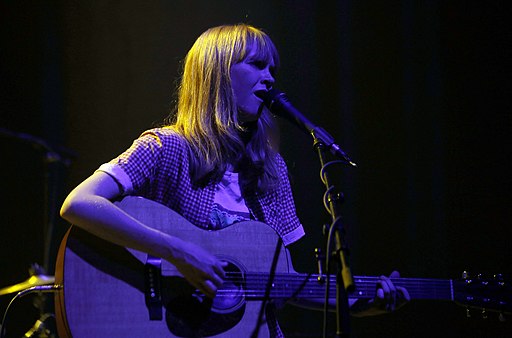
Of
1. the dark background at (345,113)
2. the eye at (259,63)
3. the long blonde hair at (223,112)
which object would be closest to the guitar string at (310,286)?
the long blonde hair at (223,112)

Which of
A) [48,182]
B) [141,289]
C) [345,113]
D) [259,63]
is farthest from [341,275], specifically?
[345,113]

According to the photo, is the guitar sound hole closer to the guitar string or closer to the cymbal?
the guitar string

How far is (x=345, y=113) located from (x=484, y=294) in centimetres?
164

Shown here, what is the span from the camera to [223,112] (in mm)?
2592

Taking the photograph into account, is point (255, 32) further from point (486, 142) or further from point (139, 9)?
point (486, 142)

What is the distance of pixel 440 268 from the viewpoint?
3.71 metres

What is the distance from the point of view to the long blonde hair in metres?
2.55

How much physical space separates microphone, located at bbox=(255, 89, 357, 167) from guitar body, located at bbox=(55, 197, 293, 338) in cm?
48

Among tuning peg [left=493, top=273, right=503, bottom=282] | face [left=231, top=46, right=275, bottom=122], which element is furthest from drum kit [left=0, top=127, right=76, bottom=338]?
tuning peg [left=493, top=273, right=503, bottom=282]

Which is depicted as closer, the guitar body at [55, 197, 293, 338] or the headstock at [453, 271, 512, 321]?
the guitar body at [55, 197, 293, 338]

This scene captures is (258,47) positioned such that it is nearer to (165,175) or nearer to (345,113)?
(165,175)

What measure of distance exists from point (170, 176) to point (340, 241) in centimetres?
87

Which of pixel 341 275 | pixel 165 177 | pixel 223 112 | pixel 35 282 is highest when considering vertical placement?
pixel 223 112

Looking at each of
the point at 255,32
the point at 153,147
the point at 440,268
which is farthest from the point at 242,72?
the point at 440,268
